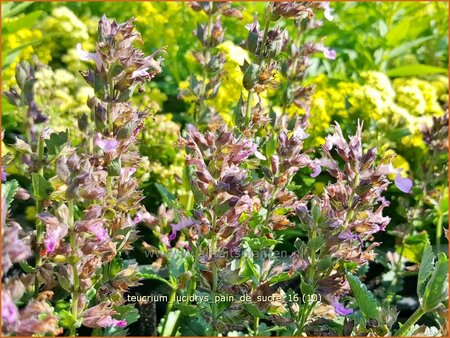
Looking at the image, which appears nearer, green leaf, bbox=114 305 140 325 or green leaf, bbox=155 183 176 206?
green leaf, bbox=114 305 140 325

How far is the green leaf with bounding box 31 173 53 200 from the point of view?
139cm

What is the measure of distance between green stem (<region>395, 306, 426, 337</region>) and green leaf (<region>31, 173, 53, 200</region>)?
81 cm

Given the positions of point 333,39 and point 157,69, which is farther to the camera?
point 333,39

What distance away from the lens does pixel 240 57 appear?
2.84 meters

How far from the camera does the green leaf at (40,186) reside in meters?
1.39

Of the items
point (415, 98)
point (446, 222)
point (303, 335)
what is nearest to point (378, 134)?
point (415, 98)

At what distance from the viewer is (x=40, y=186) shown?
140 cm

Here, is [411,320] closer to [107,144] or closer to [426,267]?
[426,267]

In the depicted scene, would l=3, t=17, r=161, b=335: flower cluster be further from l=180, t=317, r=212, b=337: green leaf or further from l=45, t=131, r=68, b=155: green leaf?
l=180, t=317, r=212, b=337: green leaf

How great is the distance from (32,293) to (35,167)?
0.93ft

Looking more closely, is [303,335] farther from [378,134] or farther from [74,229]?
[378,134]

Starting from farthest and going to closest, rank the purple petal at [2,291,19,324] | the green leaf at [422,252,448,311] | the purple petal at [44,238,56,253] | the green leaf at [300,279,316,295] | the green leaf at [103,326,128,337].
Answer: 1. the green leaf at [103,326,128,337]
2. the green leaf at [300,279,316,295]
3. the green leaf at [422,252,448,311]
4. the purple petal at [44,238,56,253]
5. the purple petal at [2,291,19,324]

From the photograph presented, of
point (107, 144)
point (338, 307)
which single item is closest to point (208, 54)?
point (107, 144)

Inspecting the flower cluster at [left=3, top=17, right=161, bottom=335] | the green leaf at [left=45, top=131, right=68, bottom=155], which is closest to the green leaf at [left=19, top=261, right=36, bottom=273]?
the flower cluster at [left=3, top=17, right=161, bottom=335]
